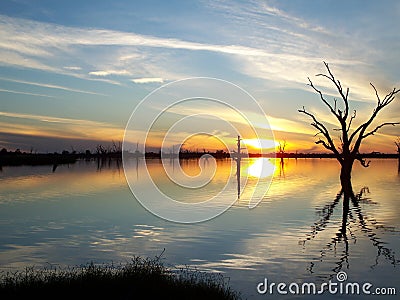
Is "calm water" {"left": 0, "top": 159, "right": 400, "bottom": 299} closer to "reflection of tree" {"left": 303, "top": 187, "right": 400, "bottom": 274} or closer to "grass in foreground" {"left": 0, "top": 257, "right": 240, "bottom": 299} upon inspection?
"reflection of tree" {"left": 303, "top": 187, "right": 400, "bottom": 274}

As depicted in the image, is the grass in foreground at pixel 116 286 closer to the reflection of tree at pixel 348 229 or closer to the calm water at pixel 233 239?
the calm water at pixel 233 239

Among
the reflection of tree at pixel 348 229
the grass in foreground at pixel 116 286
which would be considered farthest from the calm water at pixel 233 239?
the grass in foreground at pixel 116 286

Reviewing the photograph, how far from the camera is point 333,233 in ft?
59.4

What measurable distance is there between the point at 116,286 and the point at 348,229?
465 inches

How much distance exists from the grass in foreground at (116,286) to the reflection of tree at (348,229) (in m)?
3.83

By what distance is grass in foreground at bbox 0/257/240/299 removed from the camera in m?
9.44

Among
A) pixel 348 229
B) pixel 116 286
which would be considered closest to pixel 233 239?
pixel 348 229

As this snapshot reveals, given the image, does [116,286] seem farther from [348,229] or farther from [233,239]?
[348,229]

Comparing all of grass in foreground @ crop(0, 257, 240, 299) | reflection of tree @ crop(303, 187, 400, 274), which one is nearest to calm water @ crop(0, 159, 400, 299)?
reflection of tree @ crop(303, 187, 400, 274)

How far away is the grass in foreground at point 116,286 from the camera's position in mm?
9438

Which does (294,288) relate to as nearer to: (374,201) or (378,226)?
(378,226)

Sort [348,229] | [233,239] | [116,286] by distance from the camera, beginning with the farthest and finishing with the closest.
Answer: [348,229]
[233,239]
[116,286]

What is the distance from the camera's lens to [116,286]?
988 cm

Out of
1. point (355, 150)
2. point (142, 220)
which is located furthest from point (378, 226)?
point (355, 150)
